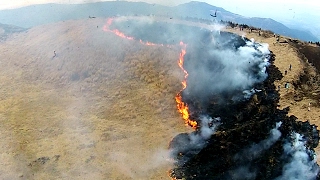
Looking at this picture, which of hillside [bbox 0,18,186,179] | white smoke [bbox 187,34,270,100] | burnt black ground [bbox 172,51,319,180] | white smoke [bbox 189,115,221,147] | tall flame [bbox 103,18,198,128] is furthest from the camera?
white smoke [bbox 187,34,270,100]

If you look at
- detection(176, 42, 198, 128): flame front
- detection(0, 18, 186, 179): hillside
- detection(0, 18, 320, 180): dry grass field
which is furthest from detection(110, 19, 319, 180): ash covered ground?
detection(0, 18, 186, 179): hillside

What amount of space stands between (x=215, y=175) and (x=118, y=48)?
58.0m

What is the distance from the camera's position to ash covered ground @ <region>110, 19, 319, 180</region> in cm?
4841

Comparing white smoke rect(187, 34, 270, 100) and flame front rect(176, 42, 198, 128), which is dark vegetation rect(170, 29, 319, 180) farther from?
white smoke rect(187, 34, 270, 100)

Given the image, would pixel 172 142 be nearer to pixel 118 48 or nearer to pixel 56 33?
pixel 118 48

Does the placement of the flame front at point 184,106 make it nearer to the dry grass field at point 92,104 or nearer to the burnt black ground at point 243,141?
the dry grass field at point 92,104

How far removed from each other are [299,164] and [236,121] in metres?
16.6

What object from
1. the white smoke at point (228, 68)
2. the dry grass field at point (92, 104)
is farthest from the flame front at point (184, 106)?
the white smoke at point (228, 68)

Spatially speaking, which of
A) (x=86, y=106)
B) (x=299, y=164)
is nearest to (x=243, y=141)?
(x=299, y=164)

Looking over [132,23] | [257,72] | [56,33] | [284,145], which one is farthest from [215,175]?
[56,33]

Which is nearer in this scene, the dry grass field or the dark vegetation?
the dark vegetation

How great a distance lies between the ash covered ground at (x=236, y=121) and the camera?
4841 cm

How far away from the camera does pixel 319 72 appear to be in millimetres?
79750

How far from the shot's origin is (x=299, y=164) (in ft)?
152
